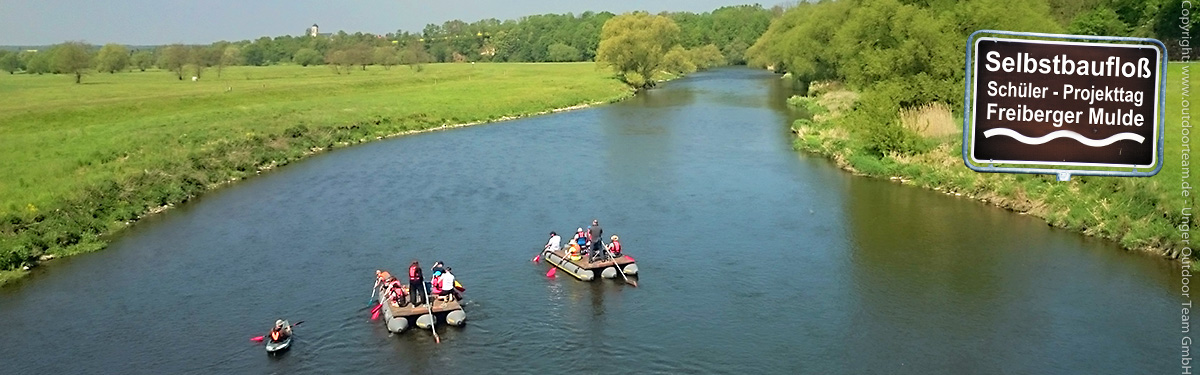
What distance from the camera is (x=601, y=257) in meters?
29.0

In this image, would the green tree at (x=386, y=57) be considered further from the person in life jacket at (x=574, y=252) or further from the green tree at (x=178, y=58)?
the person in life jacket at (x=574, y=252)

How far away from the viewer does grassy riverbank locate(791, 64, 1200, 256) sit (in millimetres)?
30328

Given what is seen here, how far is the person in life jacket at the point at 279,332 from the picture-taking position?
22.4 metres

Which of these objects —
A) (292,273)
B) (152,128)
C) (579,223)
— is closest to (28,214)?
(292,273)

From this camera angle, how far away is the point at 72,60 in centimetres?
10119

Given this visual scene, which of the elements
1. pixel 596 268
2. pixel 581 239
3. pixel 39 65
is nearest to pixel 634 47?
pixel 39 65

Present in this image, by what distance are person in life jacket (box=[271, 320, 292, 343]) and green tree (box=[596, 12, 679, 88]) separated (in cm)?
9344

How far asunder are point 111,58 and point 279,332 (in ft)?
376

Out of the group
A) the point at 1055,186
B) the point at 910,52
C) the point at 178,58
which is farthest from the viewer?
the point at 178,58

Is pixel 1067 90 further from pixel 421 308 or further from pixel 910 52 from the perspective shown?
pixel 910 52

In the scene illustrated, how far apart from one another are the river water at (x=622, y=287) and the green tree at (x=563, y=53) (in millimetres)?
148626

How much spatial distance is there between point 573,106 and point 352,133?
1216 inches

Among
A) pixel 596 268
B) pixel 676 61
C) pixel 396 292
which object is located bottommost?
pixel 596 268

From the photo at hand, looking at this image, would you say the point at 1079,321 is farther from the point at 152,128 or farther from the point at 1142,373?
the point at 152,128
